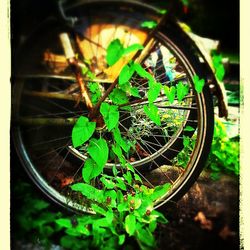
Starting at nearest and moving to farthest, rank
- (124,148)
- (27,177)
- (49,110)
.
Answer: (124,148), (27,177), (49,110)

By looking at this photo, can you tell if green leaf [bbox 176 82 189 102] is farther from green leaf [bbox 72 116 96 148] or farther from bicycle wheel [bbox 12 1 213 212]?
green leaf [bbox 72 116 96 148]

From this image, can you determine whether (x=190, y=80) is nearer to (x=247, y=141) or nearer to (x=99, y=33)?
(x=247, y=141)

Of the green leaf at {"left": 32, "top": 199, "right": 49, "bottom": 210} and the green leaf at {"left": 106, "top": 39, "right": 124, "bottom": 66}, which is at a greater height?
the green leaf at {"left": 106, "top": 39, "right": 124, "bottom": 66}

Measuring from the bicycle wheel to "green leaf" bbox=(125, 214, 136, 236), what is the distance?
32 centimetres

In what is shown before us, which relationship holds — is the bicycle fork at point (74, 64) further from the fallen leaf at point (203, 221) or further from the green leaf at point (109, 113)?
the fallen leaf at point (203, 221)

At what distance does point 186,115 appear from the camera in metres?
2.36

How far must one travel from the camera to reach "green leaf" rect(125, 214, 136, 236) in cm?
207

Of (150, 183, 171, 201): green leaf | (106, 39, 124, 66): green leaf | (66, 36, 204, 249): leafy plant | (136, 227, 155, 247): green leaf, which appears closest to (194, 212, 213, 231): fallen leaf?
(66, 36, 204, 249): leafy plant

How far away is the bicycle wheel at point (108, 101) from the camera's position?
231 cm

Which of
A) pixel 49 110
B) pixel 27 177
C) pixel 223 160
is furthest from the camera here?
pixel 49 110

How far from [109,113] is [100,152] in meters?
0.24

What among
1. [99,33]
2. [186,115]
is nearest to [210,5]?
[99,33]

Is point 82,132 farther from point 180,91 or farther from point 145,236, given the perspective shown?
point 145,236

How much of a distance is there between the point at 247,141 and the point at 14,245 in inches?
75.9
